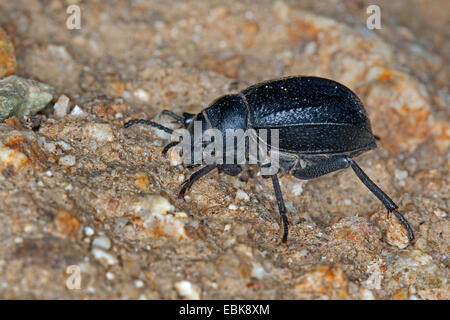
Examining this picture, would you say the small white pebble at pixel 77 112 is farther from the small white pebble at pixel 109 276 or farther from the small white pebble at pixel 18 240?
the small white pebble at pixel 109 276

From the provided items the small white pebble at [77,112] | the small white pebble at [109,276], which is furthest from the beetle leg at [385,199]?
the small white pebble at [77,112]

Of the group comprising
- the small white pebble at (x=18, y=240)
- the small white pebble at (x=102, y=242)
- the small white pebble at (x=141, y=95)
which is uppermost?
the small white pebble at (x=141, y=95)

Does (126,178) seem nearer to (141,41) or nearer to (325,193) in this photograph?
(325,193)

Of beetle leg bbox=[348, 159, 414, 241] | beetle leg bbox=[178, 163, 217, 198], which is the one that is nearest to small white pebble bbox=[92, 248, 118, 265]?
beetle leg bbox=[178, 163, 217, 198]

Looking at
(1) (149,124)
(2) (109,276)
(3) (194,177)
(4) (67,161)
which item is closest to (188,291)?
(2) (109,276)

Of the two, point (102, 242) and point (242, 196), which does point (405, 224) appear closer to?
point (242, 196)

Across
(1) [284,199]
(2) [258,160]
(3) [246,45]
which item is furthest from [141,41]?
(1) [284,199]

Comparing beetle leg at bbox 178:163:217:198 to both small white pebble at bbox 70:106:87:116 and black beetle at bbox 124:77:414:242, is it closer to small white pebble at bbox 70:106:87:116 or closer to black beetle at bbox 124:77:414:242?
black beetle at bbox 124:77:414:242
